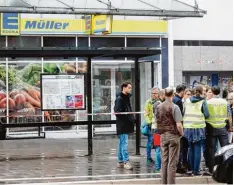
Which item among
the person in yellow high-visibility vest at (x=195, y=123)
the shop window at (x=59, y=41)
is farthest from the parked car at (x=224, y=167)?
the shop window at (x=59, y=41)

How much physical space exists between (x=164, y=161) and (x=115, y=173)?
2.14 m

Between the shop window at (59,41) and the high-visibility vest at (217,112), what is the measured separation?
13.8m

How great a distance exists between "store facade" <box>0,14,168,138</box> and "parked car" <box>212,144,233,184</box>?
12.4 m

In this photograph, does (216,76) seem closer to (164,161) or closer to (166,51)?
(166,51)

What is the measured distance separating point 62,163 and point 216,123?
13.3ft

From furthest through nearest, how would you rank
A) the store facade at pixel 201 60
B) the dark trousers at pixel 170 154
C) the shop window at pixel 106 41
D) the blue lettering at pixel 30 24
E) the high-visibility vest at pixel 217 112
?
the store facade at pixel 201 60 → the shop window at pixel 106 41 → the blue lettering at pixel 30 24 → the high-visibility vest at pixel 217 112 → the dark trousers at pixel 170 154

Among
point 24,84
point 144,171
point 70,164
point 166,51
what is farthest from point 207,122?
point 166,51

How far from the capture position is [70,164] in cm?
1666

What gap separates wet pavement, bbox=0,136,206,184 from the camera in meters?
14.5

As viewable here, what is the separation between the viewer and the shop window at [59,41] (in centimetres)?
2777

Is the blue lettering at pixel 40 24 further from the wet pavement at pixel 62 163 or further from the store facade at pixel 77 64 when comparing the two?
the wet pavement at pixel 62 163

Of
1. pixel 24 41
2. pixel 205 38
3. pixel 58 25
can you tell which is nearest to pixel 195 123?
pixel 58 25

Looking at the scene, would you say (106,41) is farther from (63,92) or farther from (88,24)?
(63,92)

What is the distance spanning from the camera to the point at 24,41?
2738 centimetres
